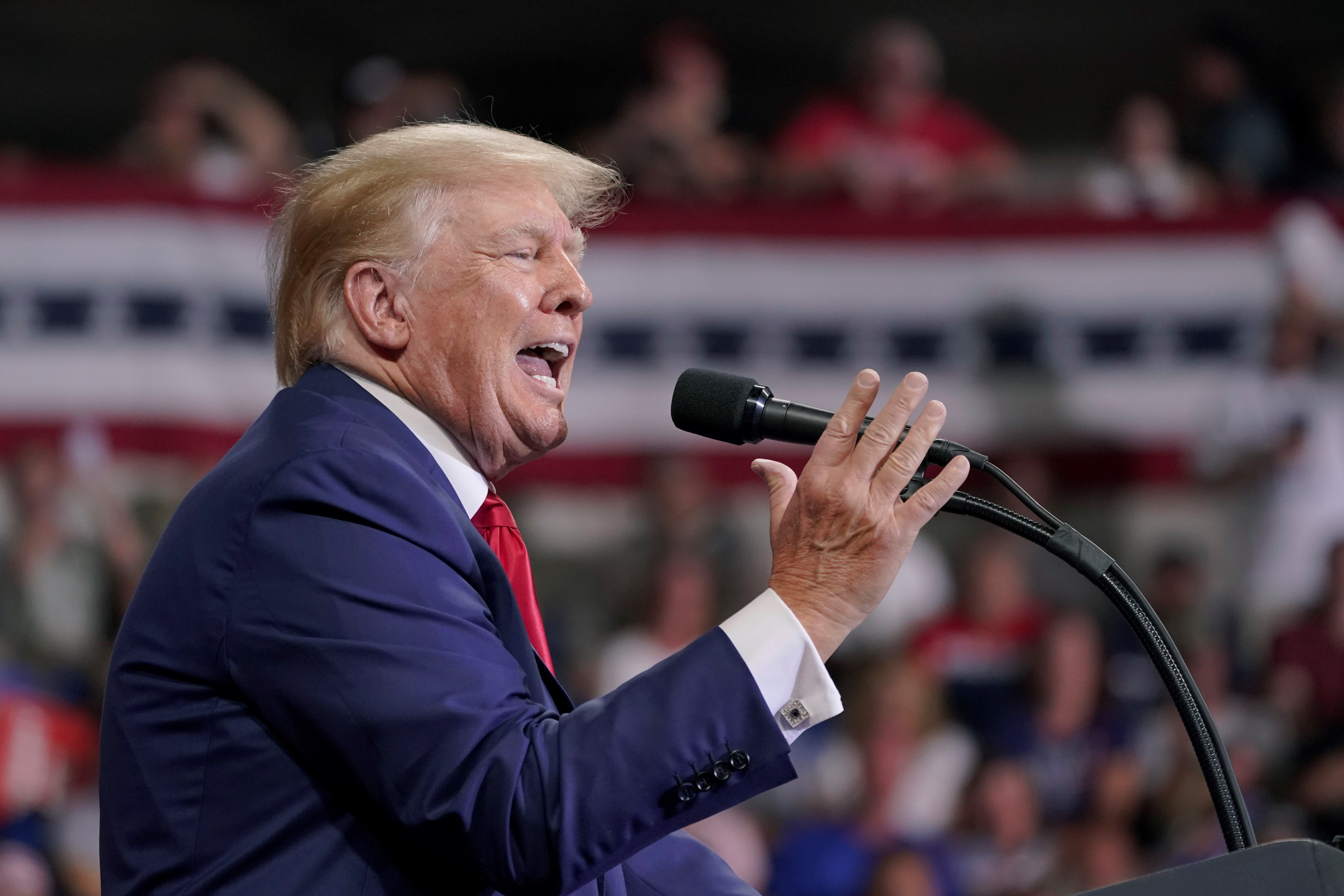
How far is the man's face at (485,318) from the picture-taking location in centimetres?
175

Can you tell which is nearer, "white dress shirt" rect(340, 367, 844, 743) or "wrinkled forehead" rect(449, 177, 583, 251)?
"white dress shirt" rect(340, 367, 844, 743)

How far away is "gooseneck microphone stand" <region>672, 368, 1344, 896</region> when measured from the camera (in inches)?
60.4

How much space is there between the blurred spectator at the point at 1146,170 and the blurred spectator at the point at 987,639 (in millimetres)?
1458

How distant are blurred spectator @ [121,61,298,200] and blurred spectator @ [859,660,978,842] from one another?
8.65 ft

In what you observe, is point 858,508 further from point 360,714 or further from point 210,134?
point 210,134

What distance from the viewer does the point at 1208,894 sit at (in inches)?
51.0

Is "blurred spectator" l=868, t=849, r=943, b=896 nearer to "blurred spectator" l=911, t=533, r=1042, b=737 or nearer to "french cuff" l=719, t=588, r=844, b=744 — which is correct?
"blurred spectator" l=911, t=533, r=1042, b=737

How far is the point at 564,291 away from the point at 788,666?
56 centimetres

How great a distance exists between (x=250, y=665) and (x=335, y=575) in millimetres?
116

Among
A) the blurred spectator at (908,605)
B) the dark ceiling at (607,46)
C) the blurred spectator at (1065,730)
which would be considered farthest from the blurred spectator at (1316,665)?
the dark ceiling at (607,46)

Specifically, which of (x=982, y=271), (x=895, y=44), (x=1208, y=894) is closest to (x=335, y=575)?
(x=1208, y=894)

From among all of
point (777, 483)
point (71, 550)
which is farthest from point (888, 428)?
point (71, 550)

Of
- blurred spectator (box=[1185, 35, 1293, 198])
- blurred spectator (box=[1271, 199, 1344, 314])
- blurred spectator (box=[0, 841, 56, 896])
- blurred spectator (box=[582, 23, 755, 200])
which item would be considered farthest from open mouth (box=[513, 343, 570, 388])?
blurred spectator (box=[1185, 35, 1293, 198])

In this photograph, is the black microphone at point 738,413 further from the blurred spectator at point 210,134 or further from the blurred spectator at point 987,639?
the blurred spectator at point 210,134
